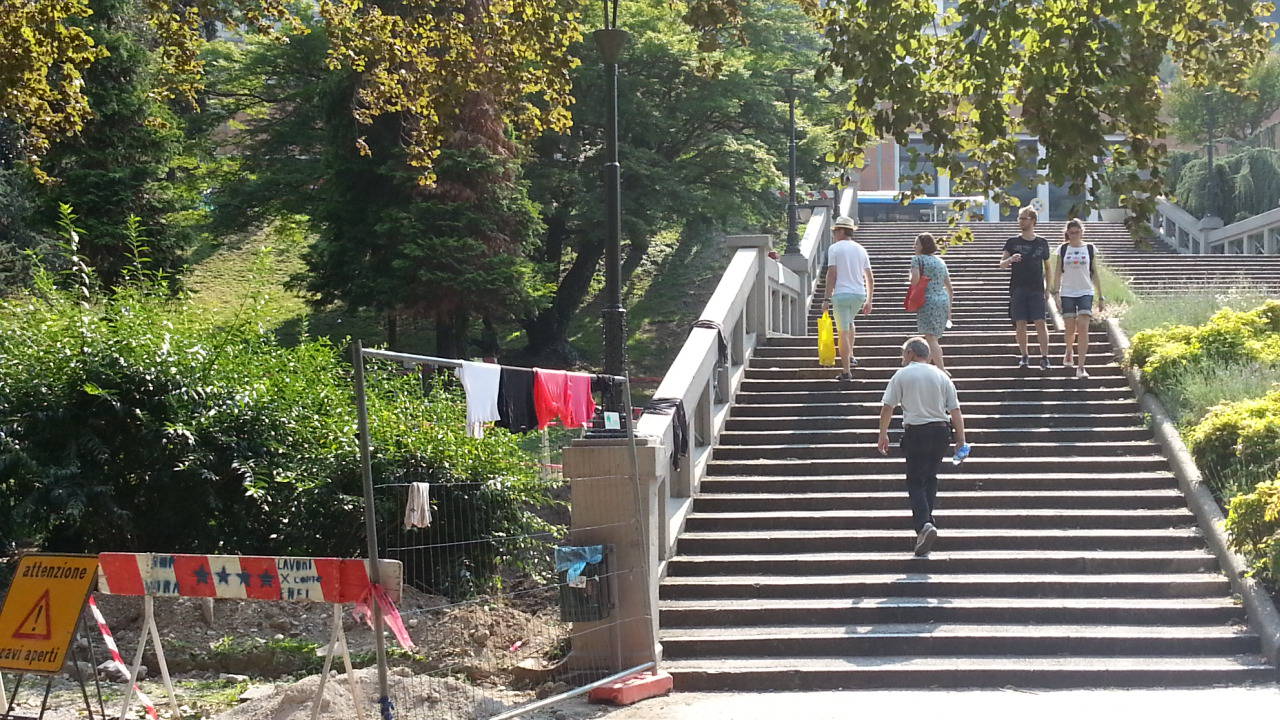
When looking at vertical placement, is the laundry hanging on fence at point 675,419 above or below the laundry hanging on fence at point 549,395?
below

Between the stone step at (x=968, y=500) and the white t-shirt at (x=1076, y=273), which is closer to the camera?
the stone step at (x=968, y=500)

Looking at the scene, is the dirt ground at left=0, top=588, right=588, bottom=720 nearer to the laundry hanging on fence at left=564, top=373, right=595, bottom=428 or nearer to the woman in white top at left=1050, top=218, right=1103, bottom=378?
the laundry hanging on fence at left=564, top=373, right=595, bottom=428

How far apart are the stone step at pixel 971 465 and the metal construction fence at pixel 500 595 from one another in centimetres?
189

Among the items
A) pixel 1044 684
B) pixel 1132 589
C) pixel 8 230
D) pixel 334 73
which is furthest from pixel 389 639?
pixel 8 230

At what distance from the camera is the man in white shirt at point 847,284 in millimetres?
14859

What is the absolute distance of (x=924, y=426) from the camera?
10.3 m

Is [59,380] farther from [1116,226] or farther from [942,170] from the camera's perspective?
[1116,226]

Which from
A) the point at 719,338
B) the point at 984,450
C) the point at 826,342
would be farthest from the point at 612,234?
the point at 826,342

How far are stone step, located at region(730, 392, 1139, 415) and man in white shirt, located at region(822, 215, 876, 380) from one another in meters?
0.87

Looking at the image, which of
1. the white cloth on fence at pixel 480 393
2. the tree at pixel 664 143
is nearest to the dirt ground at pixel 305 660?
the white cloth on fence at pixel 480 393

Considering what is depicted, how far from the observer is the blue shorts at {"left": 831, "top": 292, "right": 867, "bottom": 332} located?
1485 centimetres

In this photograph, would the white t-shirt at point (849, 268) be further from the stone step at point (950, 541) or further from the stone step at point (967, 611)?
the stone step at point (967, 611)

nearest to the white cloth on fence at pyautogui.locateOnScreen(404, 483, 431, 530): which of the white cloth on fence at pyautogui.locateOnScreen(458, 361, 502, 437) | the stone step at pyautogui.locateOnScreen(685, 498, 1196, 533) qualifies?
the white cloth on fence at pyautogui.locateOnScreen(458, 361, 502, 437)

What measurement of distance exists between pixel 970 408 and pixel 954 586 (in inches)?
159
